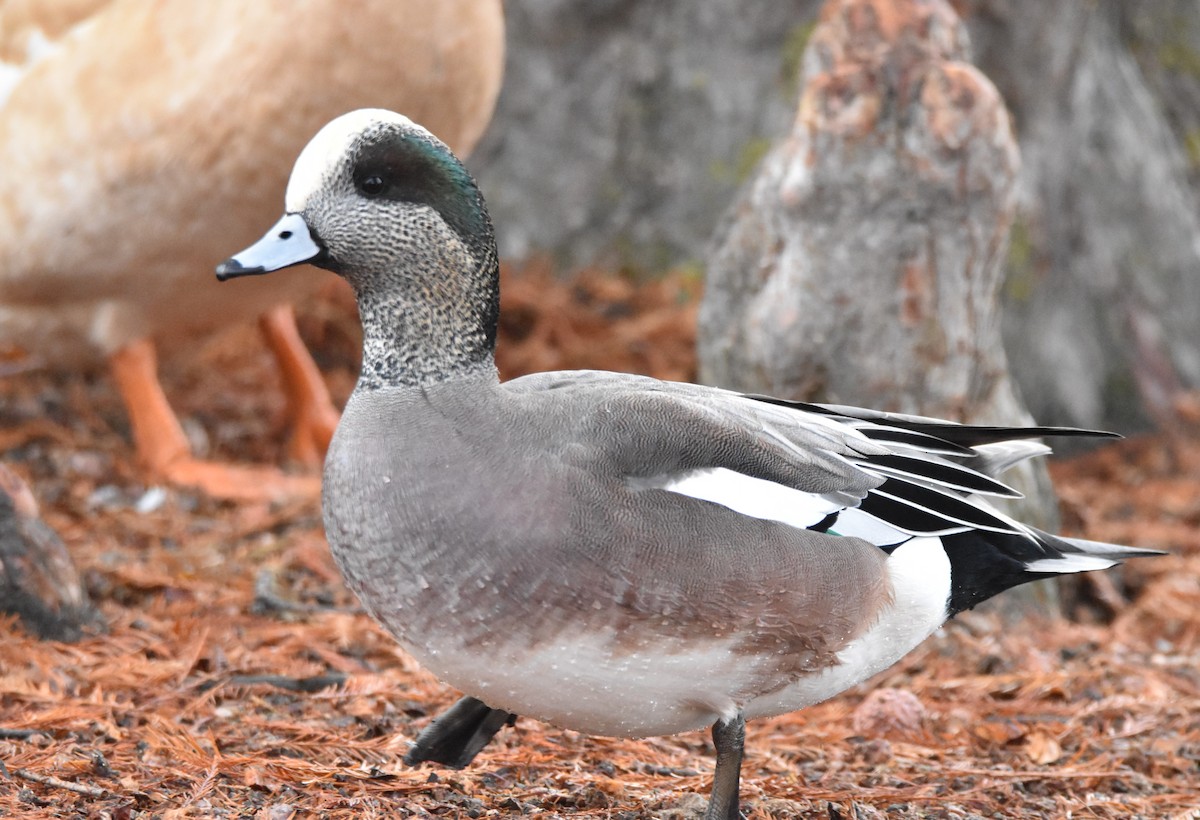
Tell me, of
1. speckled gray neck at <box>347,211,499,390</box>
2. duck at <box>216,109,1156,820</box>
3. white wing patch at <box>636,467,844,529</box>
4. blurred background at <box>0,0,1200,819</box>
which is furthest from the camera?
blurred background at <box>0,0,1200,819</box>

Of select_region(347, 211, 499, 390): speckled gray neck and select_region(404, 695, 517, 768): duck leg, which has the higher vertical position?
select_region(347, 211, 499, 390): speckled gray neck

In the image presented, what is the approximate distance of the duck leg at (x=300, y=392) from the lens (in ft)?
18.0

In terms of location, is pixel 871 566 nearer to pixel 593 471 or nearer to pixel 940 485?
pixel 940 485

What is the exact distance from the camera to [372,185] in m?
2.63

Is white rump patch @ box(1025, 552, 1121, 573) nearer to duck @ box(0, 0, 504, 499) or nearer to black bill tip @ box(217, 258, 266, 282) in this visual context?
black bill tip @ box(217, 258, 266, 282)

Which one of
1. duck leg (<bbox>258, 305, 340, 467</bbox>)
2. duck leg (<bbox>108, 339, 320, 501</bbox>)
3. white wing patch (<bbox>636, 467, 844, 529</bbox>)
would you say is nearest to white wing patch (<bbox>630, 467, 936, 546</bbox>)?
white wing patch (<bbox>636, 467, 844, 529</bbox>)

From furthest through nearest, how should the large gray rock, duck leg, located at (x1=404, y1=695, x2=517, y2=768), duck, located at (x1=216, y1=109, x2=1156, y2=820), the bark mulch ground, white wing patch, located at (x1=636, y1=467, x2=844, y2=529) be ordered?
the large gray rock, duck leg, located at (x1=404, y1=695, x2=517, y2=768), the bark mulch ground, white wing patch, located at (x1=636, y1=467, x2=844, y2=529), duck, located at (x1=216, y1=109, x2=1156, y2=820)

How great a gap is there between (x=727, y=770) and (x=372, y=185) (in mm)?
1257

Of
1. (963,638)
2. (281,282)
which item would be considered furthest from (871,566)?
(281,282)

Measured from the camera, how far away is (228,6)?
441 centimetres

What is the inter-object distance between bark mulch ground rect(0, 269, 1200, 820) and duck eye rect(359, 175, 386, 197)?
3.72 ft

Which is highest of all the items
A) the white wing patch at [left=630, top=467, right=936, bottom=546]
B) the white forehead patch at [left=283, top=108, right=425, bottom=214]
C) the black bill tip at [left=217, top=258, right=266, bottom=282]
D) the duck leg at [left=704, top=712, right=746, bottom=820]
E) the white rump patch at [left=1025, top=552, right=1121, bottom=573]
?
the white forehead patch at [left=283, top=108, right=425, bottom=214]

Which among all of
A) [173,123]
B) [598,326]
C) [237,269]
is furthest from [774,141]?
[237,269]

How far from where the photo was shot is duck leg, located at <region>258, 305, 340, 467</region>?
5.50 meters
